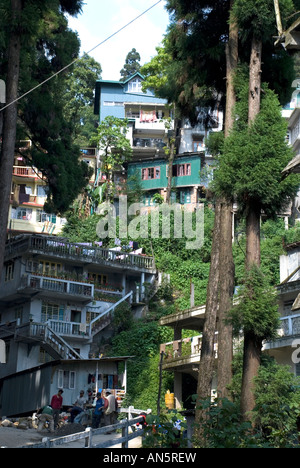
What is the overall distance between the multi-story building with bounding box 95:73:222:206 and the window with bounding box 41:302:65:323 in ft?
59.2

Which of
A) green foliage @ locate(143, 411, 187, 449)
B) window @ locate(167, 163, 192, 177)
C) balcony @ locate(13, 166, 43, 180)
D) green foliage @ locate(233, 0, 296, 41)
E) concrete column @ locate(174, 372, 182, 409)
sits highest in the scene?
balcony @ locate(13, 166, 43, 180)

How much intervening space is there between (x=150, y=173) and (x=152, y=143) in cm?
700

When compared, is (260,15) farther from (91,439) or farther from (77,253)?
(77,253)

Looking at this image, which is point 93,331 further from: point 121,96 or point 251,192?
point 121,96

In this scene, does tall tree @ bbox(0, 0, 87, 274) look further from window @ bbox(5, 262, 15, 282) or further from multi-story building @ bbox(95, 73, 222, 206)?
multi-story building @ bbox(95, 73, 222, 206)

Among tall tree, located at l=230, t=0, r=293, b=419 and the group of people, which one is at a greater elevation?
tall tree, located at l=230, t=0, r=293, b=419

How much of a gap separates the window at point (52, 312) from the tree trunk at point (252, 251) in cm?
2974

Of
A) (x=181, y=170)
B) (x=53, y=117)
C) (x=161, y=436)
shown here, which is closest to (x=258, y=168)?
(x=161, y=436)

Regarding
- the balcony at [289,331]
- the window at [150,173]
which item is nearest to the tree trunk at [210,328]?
the balcony at [289,331]

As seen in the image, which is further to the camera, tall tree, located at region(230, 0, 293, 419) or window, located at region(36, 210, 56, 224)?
window, located at region(36, 210, 56, 224)

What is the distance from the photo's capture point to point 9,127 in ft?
68.2

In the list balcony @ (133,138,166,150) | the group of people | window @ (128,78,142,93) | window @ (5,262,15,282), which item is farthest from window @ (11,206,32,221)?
the group of people

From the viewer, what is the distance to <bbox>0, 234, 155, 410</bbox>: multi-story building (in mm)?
41406

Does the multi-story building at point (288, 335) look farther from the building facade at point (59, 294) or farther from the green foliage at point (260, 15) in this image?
the building facade at point (59, 294)
